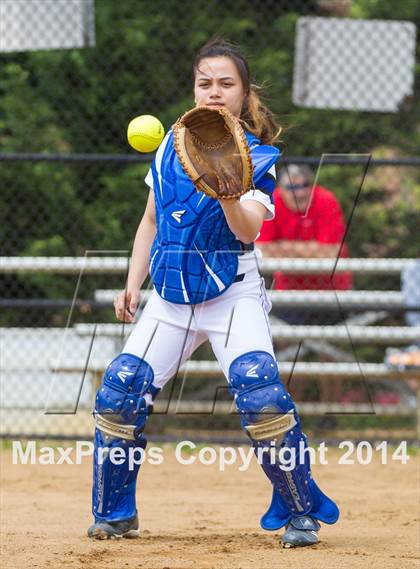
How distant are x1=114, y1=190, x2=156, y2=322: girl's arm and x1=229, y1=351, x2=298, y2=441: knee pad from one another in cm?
40

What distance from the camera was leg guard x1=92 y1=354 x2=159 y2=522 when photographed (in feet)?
11.8

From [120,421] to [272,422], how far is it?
0.49 m

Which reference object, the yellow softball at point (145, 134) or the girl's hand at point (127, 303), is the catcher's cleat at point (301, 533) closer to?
the girl's hand at point (127, 303)

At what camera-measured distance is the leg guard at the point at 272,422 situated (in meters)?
3.48

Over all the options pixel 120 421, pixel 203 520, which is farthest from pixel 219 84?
pixel 203 520

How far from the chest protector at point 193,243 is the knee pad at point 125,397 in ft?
0.82

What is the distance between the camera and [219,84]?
3.61 meters

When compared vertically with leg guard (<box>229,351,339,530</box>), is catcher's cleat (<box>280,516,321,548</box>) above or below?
below

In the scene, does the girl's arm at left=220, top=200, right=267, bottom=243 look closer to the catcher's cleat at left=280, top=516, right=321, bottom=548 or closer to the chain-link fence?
the catcher's cleat at left=280, top=516, right=321, bottom=548

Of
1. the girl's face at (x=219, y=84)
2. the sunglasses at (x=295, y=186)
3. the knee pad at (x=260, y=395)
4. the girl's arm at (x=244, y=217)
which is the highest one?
the girl's face at (x=219, y=84)

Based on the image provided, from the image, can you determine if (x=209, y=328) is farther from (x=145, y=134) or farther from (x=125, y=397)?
(x=145, y=134)

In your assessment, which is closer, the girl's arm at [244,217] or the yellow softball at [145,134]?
the girl's arm at [244,217]

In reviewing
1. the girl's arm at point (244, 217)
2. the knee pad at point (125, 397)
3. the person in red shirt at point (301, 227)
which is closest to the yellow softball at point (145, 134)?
the girl's arm at point (244, 217)

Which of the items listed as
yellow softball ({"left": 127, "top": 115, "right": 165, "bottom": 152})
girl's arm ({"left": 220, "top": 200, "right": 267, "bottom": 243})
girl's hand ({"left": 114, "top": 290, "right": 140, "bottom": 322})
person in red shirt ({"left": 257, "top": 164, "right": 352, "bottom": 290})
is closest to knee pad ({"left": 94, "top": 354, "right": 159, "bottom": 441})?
girl's hand ({"left": 114, "top": 290, "right": 140, "bottom": 322})
